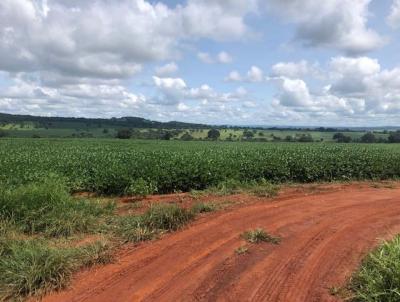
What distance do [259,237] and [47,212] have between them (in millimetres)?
4222

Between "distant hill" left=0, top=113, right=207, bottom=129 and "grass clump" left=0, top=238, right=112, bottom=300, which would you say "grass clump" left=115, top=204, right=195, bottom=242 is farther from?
"distant hill" left=0, top=113, right=207, bottom=129

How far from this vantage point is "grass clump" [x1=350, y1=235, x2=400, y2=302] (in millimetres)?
4598

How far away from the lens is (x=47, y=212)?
8.43 metres

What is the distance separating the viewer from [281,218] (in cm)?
877

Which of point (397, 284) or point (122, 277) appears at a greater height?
point (397, 284)

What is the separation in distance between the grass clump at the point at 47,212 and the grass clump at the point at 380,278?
16.2 ft

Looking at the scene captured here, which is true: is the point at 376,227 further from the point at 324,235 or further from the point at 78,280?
the point at 78,280

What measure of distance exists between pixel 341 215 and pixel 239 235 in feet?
9.73

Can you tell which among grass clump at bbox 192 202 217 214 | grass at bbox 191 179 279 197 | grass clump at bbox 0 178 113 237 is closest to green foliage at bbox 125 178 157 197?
grass at bbox 191 179 279 197

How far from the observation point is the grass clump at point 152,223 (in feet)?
24.4

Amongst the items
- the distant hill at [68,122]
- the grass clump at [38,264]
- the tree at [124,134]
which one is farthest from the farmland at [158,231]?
the distant hill at [68,122]

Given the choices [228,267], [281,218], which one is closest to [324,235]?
[281,218]

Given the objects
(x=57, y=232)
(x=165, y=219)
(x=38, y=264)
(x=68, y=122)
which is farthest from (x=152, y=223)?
(x=68, y=122)

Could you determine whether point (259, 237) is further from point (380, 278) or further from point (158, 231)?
point (380, 278)
